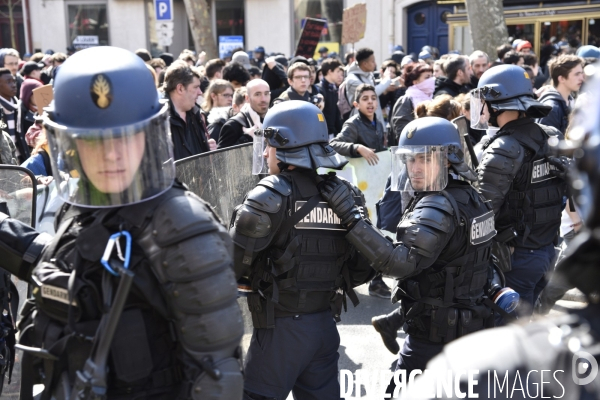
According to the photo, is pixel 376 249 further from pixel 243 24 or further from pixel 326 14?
pixel 243 24

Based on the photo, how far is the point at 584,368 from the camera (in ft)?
4.10

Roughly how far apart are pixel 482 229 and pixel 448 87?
4.87 meters

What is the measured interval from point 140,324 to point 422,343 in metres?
1.76

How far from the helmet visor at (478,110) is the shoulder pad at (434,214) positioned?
5.13ft

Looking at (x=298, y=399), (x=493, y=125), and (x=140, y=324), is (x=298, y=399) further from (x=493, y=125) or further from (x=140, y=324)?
(x=493, y=125)

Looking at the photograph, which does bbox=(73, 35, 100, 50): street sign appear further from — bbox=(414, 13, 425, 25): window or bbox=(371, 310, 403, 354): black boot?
bbox=(371, 310, 403, 354): black boot

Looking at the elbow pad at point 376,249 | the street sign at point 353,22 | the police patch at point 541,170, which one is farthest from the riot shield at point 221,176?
the street sign at point 353,22

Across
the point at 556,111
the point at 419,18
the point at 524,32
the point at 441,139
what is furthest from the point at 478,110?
the point at 419,18

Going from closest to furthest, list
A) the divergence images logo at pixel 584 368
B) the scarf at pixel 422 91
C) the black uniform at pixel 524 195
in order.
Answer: the divergence images logo at pixel 584 368 → the black uniform at pixel 524 195 → the scarf at pixel 422 91

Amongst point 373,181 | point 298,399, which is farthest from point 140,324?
point 373,181

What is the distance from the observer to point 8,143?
207 inches

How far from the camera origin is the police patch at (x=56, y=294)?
77.7 inches

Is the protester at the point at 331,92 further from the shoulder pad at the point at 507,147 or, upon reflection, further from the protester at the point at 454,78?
the shoulder pad at the point at 507,147

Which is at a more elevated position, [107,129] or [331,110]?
[107,129]
